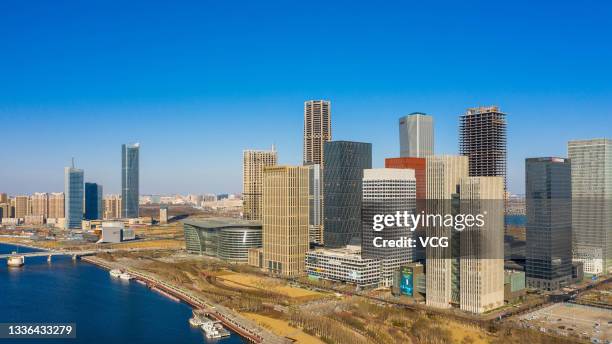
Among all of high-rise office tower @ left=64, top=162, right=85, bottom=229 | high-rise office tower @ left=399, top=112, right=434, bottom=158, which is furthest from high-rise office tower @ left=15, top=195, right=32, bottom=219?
high-rise office tower @ left=399, top=112, right=434, bottom=158

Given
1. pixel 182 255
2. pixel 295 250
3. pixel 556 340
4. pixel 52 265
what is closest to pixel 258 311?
pixel 295 250

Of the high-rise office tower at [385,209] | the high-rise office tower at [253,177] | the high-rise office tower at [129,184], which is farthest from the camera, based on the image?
the high-rise office tower at [129,184]

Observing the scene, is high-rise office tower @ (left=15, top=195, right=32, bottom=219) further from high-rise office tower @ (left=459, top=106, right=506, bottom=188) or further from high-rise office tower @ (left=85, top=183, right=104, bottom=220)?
high-rise office tower @ (left=459, top=106, right=506, bottom=188)

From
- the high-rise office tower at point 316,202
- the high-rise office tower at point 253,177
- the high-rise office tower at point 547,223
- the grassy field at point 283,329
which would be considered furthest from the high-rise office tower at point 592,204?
the high-rise office tower at point 253,177

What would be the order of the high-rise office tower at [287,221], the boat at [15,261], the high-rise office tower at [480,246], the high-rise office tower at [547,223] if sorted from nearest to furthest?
1. the high-rise office tower at [480,246]
2. the high-rise office tower at [547,223]
3. the high-rise office tower at [287,221]
4. the boat at [15,261]

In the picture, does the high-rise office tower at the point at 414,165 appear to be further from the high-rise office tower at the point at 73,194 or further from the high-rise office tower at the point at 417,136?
the high-rise office tower at the point at 73,194
